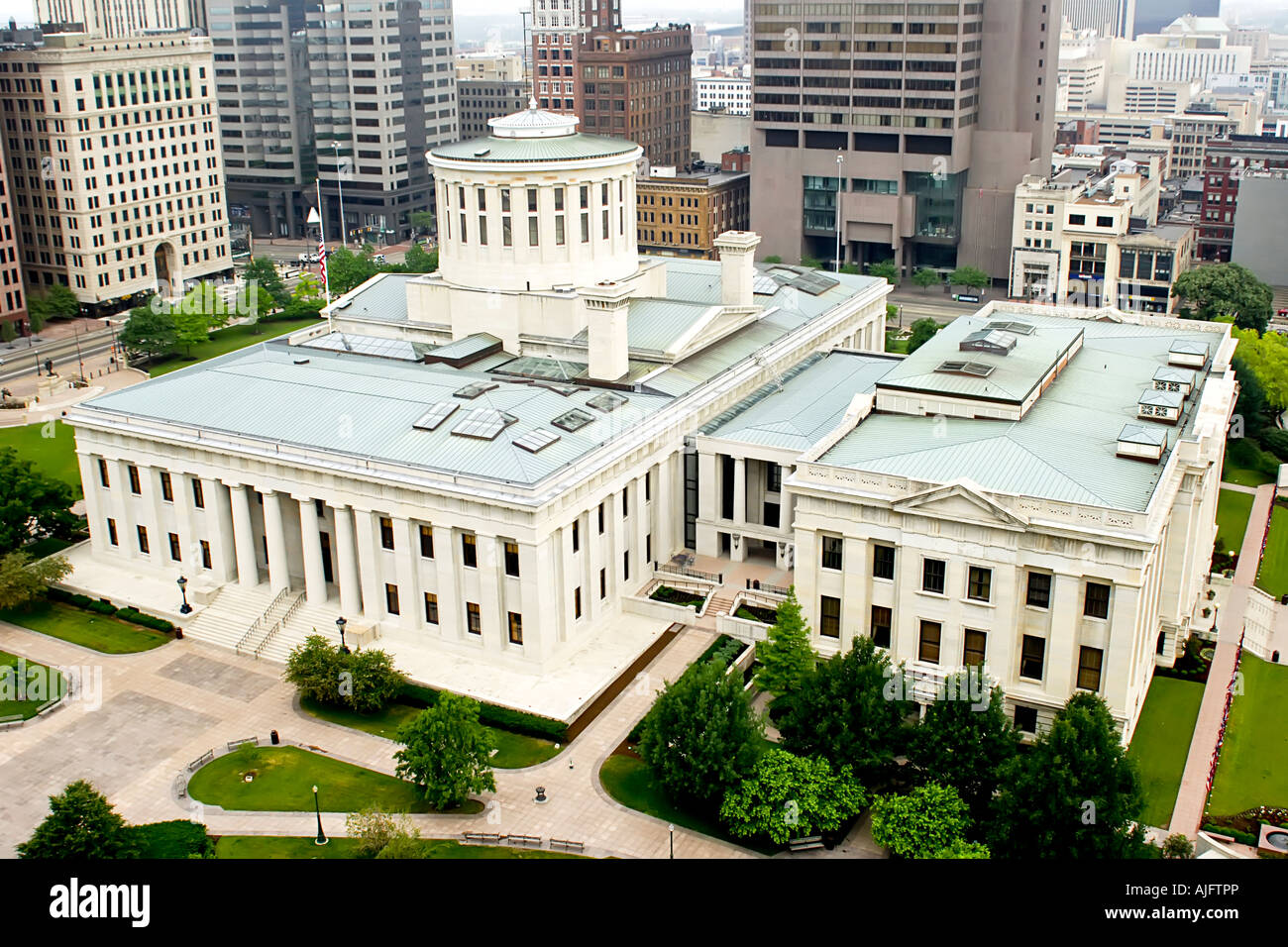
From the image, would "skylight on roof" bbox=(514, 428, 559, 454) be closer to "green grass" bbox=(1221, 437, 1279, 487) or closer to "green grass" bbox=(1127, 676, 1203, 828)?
"green grass" bbox=(1127, 676, 1203, 828)

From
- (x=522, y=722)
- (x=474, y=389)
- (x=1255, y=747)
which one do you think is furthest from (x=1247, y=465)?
(x=522, y=722)

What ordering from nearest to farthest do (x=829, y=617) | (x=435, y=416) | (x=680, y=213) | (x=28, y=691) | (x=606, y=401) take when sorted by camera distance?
(x=829, y=617) < (x=28, y=691) < (x=435, y=416) < (x=606, y=401) < (x=680, y=213)

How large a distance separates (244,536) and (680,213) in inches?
4706

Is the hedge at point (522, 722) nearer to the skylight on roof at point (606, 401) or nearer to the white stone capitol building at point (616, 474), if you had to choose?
the white stone capitol building at point (616, 474)

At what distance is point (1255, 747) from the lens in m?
63.6

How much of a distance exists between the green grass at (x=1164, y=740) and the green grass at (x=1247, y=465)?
40.1 meters

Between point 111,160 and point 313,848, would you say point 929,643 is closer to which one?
point 313,848

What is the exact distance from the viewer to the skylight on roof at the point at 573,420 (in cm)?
7575

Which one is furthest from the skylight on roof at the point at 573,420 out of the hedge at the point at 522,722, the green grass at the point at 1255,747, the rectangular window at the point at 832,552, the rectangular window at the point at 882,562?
the green grass at the point at 1255,747

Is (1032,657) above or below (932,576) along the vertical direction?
below

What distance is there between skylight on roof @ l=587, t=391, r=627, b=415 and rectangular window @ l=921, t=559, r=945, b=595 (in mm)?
24156
